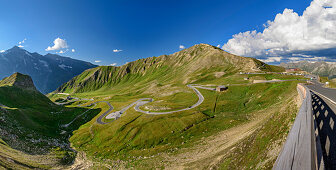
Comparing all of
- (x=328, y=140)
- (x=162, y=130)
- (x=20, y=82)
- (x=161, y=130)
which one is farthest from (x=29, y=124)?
(x=20, y=82)

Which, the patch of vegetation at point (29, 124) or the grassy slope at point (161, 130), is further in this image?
the grassy slope at point (161, 130)

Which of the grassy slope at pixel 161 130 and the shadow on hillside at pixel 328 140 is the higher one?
the shadow on hillside at pixel 328 140

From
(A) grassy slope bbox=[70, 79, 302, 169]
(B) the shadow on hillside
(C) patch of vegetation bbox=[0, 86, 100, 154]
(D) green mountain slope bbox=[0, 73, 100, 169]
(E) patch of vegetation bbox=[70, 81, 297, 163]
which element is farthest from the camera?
(E) patch of vegetation bbox=[70, 81, 297, 163]

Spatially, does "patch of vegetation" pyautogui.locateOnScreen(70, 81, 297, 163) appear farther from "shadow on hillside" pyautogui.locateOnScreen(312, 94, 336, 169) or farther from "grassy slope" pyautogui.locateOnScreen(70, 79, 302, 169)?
"shadow on hillside" pyautogui.locateOnScreen(312, 94, 336, 169)

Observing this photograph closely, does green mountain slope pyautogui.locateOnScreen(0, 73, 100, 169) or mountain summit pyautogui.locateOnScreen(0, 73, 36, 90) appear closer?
green mountain slope pyautogui.locateOnScreen(0, 73, 100, 169)

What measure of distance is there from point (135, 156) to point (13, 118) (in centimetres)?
6949

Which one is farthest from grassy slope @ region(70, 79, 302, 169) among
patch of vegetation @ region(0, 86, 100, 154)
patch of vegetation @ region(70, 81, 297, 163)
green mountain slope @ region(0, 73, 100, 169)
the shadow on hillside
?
the shadow on hillside

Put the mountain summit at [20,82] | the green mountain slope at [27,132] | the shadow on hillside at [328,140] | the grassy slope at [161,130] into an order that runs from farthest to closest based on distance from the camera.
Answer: the mountain summit at [20,82] → the grassy slope at [161,130] → the green mountain slope at [27,132] → the shadow on hillside at [328,140]

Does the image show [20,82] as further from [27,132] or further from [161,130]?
[161,130]

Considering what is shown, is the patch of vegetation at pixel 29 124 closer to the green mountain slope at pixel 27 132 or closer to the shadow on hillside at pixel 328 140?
the green mountain slope at pixel 27 132

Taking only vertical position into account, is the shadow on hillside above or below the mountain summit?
below

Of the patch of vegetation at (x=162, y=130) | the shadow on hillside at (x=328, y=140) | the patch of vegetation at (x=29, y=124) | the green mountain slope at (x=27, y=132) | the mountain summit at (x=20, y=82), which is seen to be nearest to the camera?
the shadow on hillside at (x=328, y=140)

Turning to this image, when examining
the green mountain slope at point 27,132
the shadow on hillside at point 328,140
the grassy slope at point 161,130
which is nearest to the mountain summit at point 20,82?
the green mountain slope at point 27,132

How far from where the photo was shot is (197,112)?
7750 centimetres
